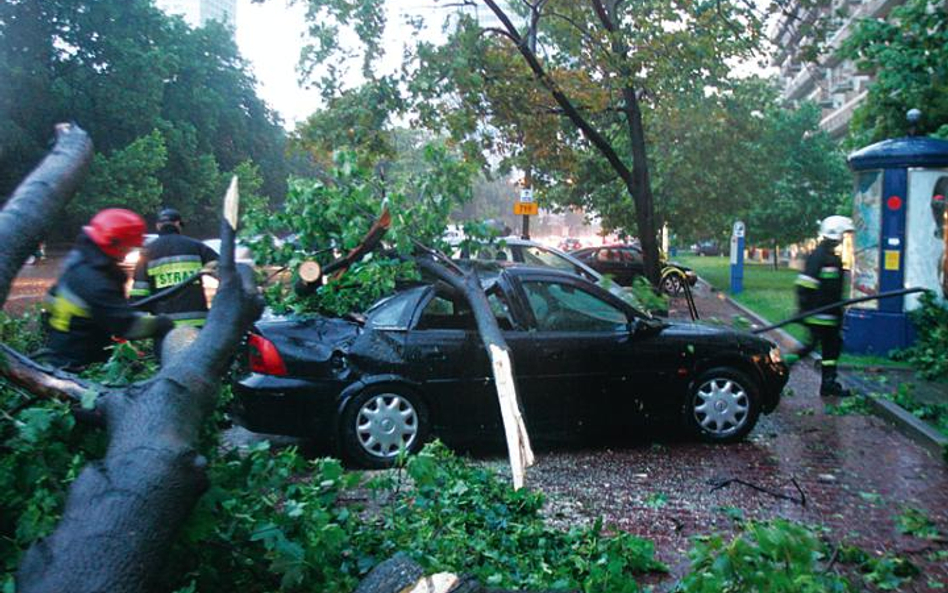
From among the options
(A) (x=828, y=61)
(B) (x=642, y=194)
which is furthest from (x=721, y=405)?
(A) (x=828, y=61)

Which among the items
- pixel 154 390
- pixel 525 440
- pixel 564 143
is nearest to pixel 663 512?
pixel 525 440

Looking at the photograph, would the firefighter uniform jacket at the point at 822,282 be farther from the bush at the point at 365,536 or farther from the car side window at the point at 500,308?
the bush at the point at 365,536

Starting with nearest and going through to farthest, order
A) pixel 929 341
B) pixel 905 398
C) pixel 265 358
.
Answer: pixel 265 358 → pixel 905 398 → pixel 929 341

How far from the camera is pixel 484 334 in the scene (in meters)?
4.79

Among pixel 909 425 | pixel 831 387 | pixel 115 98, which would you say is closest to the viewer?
pixel 909 425

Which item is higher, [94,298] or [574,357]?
[94,298]

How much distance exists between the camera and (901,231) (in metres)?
11.9

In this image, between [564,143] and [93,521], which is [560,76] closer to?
[564,143]

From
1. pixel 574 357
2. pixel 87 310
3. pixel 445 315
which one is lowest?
pixel 574 357

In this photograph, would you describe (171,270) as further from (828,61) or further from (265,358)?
(828,61)

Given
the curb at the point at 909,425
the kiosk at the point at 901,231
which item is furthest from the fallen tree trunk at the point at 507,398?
the kiosk at the point at 901,231

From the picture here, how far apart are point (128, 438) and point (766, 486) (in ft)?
16.0

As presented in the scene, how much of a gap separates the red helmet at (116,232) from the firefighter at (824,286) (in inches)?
262

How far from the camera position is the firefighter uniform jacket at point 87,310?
14.4 feet
